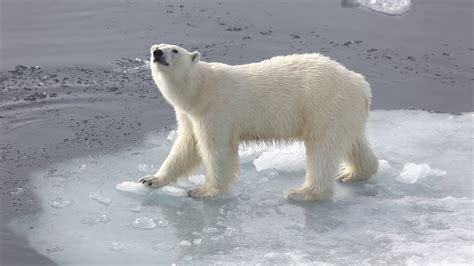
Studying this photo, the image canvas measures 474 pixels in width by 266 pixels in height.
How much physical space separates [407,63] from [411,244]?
3.99 m

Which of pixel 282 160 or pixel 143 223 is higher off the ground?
pixel 282 160

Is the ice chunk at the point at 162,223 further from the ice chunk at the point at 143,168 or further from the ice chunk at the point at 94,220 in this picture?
the ice chunk at the point at 143,168

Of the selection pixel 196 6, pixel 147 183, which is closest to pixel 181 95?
pixel 147 183

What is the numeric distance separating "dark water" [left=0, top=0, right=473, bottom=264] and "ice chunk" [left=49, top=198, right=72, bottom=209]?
0.14 meters

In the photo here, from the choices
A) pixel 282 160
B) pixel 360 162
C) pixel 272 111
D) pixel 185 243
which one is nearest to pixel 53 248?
pixel 185 243

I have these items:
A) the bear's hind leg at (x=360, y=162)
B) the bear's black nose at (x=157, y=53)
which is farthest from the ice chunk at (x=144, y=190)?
the bear's hind leg at (x=360, y=162)

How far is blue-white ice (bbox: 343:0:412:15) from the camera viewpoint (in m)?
11.0

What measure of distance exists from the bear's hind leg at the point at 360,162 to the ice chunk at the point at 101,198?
6.24ft

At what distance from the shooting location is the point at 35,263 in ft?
18.2

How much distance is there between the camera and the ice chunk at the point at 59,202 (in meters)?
6.38

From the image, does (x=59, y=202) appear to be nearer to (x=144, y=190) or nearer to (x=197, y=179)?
(x=144, y=190)

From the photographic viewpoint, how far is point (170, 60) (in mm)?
6113

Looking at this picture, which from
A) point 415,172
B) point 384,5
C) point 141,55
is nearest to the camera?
point 415,172

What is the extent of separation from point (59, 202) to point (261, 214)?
1.55m
